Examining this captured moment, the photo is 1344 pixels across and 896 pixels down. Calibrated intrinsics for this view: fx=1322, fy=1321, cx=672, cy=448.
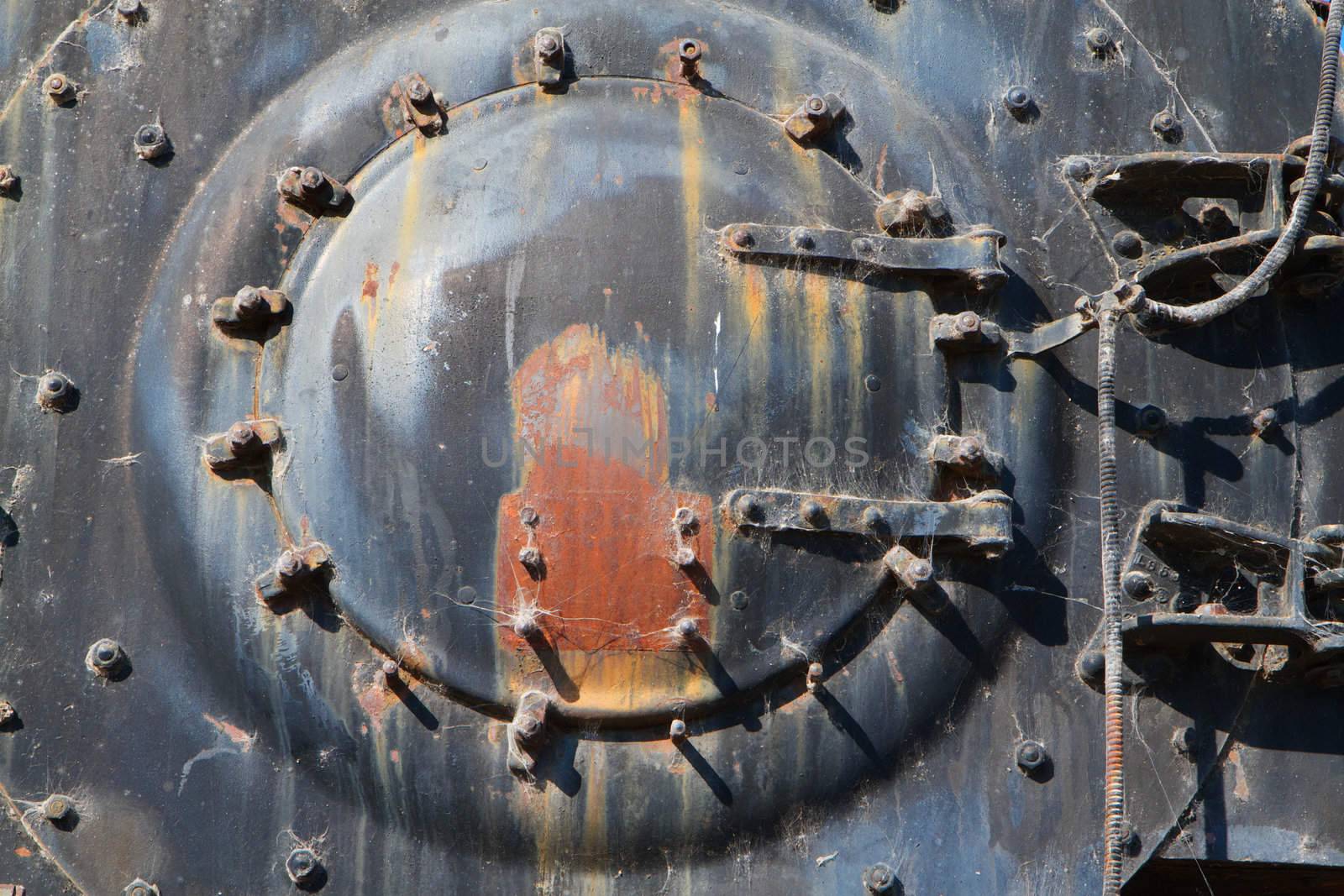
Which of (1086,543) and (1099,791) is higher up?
(1086,543)

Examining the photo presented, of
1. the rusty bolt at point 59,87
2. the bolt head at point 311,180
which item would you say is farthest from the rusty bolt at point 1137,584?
the rusty bolt at point 59,87

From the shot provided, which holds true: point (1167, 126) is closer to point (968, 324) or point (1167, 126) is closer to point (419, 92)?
point (968, 324)

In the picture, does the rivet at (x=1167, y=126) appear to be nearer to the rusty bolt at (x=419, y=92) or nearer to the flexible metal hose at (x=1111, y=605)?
the flexible metal hose at (x=1111, y=605)

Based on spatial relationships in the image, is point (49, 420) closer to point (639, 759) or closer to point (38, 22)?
point (38, 22)

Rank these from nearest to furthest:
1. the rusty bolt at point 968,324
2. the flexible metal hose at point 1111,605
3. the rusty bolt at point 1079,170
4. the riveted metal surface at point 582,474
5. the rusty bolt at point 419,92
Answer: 1. the flexible metal hose at point 1111,605
2. the riveted metal surface at point 582,474
3. the rusty bolt at point 968,324
4. the rusty bolt at point 419,92
5. the rusty bolt at point 1079,170

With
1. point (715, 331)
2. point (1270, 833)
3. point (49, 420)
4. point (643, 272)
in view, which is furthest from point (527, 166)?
point (1270, 833)

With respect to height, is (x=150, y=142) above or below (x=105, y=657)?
above

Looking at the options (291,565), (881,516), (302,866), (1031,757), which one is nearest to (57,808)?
(302,866)
